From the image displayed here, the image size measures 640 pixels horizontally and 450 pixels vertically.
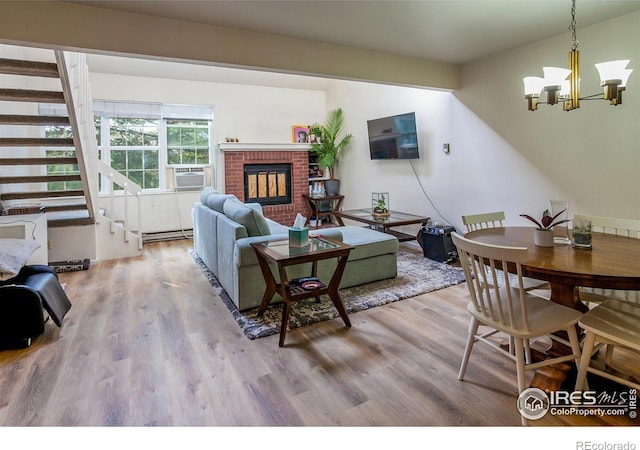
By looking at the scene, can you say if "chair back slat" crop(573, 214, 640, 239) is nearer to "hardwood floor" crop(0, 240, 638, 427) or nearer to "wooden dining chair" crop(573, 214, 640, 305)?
"wooden dining chair" crop(573, 214, 640, 305)

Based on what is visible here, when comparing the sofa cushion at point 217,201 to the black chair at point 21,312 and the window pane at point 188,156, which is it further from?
the window pane at point 188,156

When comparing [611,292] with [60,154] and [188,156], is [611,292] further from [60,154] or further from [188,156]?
[60,154]

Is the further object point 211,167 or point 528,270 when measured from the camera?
point 211,167

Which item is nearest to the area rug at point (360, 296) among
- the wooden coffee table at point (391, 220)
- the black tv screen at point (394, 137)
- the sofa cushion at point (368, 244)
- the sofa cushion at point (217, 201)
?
the sofa cushion at point (368, 244)

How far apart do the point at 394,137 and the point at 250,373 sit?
13.6 ft

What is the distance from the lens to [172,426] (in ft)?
5.55

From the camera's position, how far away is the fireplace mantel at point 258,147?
6.24 meters

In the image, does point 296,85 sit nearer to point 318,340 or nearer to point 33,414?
point 318,340

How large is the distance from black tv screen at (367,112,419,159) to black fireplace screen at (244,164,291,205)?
1.84 m

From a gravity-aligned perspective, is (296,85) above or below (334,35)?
above

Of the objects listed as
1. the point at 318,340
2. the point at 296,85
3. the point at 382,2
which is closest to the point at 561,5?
the point at 382,2

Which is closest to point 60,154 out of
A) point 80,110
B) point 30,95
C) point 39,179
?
point 39,179

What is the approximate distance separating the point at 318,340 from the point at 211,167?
15.3 feet

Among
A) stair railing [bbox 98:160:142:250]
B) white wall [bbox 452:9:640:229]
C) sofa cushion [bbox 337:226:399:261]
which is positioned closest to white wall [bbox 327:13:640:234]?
white wall [bbox 452:9:640:229]
